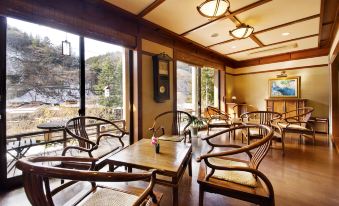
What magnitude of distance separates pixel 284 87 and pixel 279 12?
367cm

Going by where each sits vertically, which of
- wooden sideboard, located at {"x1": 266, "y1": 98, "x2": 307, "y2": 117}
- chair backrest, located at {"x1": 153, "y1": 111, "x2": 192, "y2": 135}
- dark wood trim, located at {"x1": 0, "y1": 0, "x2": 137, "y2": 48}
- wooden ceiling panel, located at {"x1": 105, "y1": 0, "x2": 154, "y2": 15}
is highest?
wooden ceiling panel, located at {"x1": 105, "y1": 0, "x2": 154, "y2": 15}

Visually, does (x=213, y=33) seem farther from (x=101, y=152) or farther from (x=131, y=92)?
(x=101, y=152)

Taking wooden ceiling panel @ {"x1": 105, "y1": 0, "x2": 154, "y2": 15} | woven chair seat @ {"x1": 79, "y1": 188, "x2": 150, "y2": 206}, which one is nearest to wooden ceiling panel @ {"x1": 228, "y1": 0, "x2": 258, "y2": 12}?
wooden ceiling panel @ {"x1": 105, "y1": 0, "x2": 154, "y2": 15}

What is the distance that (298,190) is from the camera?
2.10 metres

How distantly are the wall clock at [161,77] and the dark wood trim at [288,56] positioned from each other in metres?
4.21

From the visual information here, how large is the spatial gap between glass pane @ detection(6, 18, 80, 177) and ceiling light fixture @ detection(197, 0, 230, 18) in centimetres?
197

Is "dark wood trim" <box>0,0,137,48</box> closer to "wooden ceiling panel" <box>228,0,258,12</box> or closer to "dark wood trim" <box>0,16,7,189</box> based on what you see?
"dark wood trim" <box>0,16,7,189</box>

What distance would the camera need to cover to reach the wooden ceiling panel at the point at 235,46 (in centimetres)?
452

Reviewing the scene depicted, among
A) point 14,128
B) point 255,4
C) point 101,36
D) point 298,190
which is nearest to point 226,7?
point 255,4

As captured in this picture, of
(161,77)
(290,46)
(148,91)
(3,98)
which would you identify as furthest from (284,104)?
(3,98)

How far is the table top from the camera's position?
1.62 m

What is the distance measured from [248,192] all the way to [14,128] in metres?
2.82

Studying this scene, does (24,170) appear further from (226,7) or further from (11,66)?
(226,7)

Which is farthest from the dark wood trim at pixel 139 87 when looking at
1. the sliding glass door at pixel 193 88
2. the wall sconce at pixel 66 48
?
the sliding glass door at pixel 193 88
